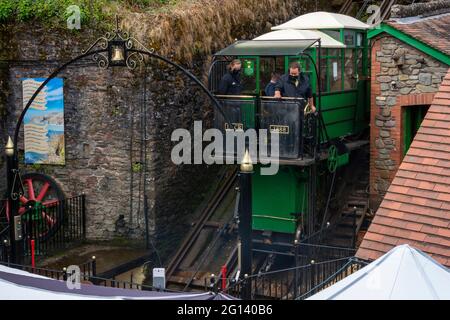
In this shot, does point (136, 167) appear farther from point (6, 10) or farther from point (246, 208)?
point (246, 208)

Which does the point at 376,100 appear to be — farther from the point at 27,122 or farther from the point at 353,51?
the point at 27,122

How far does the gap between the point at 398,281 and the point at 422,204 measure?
2265mm

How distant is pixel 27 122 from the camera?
16453mm

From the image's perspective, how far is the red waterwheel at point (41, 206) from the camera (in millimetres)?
15383

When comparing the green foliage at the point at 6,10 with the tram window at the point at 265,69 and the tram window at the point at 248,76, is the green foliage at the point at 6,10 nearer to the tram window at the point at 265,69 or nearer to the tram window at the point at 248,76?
the tram window at the point at 248,76

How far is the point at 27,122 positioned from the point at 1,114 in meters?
0.55

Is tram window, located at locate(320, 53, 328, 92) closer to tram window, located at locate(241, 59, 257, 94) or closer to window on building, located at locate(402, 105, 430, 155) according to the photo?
tram window, located at locate(241, 59, 257, 94)

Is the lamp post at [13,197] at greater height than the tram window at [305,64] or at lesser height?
lesser

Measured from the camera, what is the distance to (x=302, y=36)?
1523cm

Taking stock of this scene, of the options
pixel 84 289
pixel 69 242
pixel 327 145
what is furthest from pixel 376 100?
pixel 84 289

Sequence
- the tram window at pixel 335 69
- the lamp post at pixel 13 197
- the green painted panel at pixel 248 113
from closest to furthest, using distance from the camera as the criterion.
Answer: the lamp post at pixel 13 197
the green painted panel at pixel 248 113
the tram window at pixel 335 69

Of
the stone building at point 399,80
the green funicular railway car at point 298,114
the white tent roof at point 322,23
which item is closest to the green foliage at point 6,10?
the green funicular railway car at point 298,114

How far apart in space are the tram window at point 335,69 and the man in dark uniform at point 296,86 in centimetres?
126

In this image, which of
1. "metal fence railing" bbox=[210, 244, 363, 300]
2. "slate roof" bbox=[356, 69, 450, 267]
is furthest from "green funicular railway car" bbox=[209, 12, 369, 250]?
"slate roof" bbox=[356, 69, 450, 267]
